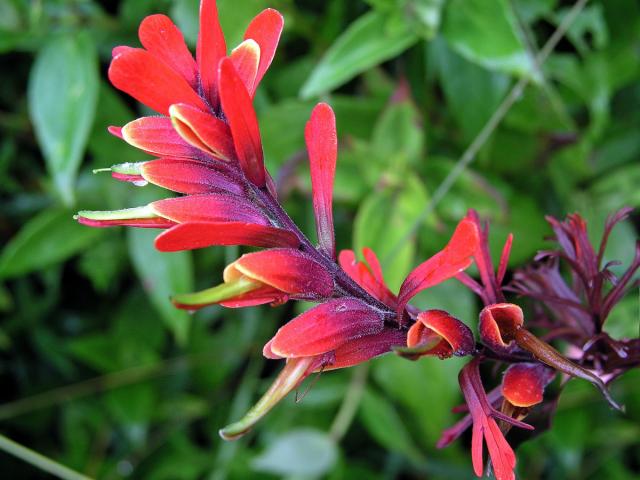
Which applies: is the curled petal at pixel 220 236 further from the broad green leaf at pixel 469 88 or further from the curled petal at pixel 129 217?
the broad green leaf at pixel 469 88

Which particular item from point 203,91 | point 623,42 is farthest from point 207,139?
point 623,42

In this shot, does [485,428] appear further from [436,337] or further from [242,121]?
[242,121]

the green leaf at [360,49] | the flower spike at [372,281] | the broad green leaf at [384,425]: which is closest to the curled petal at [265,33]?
the flower spike at [372,281]

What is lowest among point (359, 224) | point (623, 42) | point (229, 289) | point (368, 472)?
point (368, 472)

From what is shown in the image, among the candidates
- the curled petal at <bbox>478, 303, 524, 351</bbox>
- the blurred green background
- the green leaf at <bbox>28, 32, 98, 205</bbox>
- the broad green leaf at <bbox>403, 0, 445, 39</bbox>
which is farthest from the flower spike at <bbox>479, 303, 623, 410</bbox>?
the green leaf at <bbox>28, 32, 98, 205</bbox>

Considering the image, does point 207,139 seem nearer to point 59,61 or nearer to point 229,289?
point 229,289

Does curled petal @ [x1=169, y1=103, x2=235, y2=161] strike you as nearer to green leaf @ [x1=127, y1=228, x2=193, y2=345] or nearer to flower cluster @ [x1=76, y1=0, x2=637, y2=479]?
flower cluster @ [x1=76, y1=0, x2=637, y2=479]
